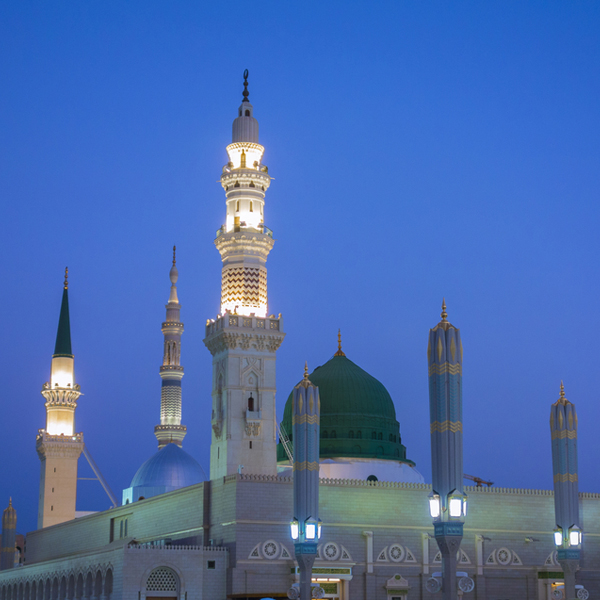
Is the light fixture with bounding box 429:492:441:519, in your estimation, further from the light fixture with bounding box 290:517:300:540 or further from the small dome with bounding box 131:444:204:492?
the small dome with bounding box 131:444:204:492

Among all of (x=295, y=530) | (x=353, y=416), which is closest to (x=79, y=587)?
(x=295, y=530)

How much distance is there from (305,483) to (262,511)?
182 inches

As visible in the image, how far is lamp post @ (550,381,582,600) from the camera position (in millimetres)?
40438

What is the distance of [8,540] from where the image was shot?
224ft

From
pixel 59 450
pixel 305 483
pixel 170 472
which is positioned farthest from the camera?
pixel 59 450

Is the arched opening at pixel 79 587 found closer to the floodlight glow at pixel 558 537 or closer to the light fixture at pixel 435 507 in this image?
the light fixture at pixel 435 507

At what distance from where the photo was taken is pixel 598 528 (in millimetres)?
48531

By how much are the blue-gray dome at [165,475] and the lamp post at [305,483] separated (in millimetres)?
17508

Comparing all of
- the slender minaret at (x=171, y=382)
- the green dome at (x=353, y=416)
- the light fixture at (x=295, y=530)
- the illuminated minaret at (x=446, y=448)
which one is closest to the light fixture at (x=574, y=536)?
the illuminated minaret at (x=446, y=448)

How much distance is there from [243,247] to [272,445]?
960cm

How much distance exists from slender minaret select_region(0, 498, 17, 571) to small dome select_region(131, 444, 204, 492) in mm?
15005

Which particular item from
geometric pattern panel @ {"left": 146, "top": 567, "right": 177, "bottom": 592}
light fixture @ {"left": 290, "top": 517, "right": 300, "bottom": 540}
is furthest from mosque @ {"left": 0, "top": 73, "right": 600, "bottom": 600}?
light fixture @ {"left": 290, "top": 517, "right": 300, "bottom": 540}

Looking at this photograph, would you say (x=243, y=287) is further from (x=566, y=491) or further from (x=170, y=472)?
(x=566, y=491)

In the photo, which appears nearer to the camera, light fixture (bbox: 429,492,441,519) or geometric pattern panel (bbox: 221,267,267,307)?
light fixture (bbox: 429,492,441,519)
